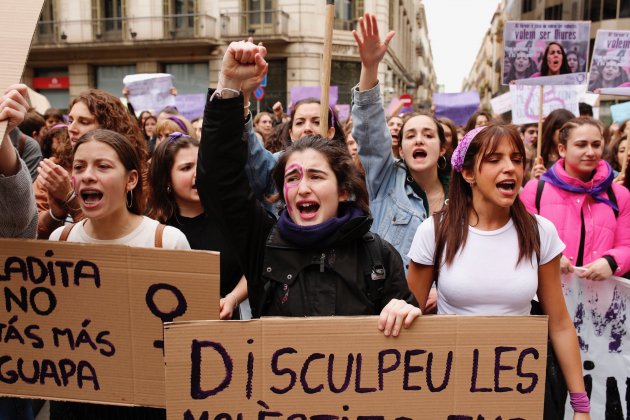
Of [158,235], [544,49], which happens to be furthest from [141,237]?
[544,49]

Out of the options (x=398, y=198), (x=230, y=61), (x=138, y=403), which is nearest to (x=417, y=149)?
(x=398, y=198)

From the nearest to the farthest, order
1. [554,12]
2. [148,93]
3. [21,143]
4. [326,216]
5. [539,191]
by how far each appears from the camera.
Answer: [326,216]
[539,191]
[21,143]
[148,93]
[554,12]

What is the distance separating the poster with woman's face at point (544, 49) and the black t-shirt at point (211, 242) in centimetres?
499

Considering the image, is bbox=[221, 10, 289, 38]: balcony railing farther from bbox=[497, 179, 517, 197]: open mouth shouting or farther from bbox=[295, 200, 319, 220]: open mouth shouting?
bbox=[295, 200, 319, 220]: open mouth shouting

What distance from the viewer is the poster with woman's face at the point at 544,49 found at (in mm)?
6676

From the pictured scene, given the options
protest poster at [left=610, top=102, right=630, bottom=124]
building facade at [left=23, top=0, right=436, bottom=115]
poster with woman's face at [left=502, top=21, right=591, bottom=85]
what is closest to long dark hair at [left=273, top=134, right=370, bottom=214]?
poster with woman's face at [left=502, top=21, right=591, bottom=85]

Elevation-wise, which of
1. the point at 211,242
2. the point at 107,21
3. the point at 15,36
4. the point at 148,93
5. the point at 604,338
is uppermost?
the point at 107,21

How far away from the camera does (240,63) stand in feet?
5.93

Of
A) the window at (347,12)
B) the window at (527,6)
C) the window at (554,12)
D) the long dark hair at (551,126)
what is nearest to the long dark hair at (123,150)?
the long dark hair at (551,126)

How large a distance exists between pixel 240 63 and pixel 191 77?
21373 mm

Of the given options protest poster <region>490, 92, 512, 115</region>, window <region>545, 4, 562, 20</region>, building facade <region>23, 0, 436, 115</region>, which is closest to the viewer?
protest poster <region>490, 92, 512, 115</region>

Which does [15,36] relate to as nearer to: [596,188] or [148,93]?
[596,188]

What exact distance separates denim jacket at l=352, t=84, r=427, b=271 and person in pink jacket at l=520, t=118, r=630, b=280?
2.71 ft

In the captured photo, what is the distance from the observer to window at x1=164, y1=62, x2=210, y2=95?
870 inches
